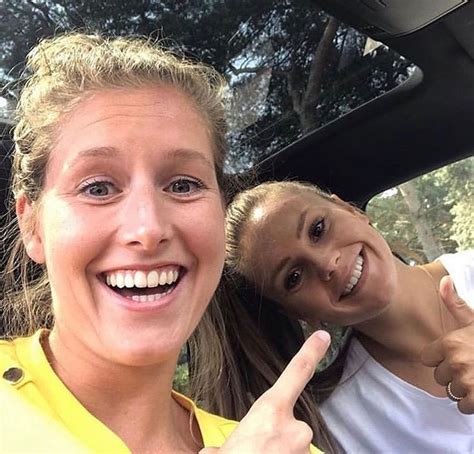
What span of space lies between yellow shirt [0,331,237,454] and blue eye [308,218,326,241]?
1066mm

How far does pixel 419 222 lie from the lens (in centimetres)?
266

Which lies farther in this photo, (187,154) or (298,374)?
(187,154)

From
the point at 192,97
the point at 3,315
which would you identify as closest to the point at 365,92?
the point at 192,97

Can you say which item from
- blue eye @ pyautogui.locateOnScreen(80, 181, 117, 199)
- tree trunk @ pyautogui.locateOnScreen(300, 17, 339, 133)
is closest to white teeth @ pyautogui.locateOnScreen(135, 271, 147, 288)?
blue eye @ pyautogui.locateOnScreen(80, 181, 117, 199)

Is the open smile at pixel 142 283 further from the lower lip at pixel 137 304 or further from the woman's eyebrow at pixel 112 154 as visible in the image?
the woman's eyebrow at pixel 112 154

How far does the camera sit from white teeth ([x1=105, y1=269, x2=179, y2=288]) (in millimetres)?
1327

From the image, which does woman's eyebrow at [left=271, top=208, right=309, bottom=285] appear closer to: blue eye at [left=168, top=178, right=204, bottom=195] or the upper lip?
blue eye at [left=168, top=178, right=204, bottom=195]

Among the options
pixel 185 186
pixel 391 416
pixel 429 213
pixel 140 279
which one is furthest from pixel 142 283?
pixel 429 213

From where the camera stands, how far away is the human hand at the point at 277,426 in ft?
3.89

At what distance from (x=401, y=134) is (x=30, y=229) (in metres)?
1.37

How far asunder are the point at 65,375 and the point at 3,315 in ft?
1.88

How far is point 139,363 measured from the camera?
135cm

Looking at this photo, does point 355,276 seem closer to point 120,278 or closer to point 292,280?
point 292,280

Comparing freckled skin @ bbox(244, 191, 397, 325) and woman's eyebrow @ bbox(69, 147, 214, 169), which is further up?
woman's eyebrow @ bbox(69, 147, 214, 169)
